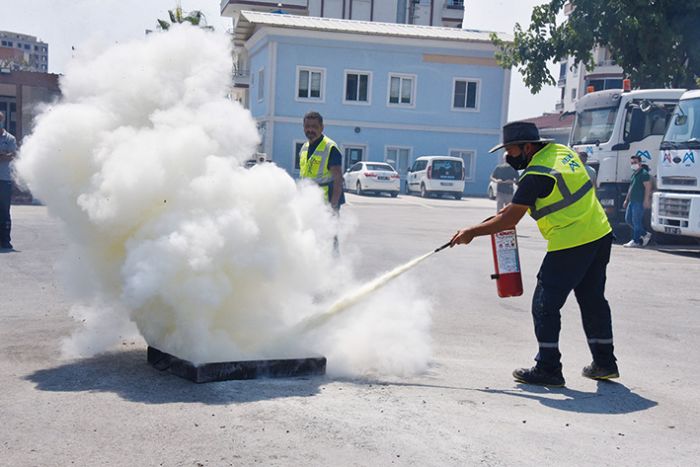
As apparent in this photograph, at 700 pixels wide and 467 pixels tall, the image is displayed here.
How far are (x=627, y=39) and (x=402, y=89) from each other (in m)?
18.3

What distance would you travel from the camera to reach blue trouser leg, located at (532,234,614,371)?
579cm

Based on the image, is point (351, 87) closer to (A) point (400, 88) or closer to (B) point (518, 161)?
(A) point (400, 88)

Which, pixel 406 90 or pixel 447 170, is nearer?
pixel 447 170

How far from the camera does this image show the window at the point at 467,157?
4381 cm

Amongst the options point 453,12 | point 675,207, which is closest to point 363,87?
point 675,207

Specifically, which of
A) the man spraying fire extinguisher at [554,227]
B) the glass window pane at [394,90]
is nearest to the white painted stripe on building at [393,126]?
the glass window pane at [394,90]

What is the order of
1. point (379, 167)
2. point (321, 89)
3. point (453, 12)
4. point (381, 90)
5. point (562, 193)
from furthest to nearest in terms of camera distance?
point (453, 12)
point (381, 90)
point (321, 89)
point (379, 167)
point (562, 193)

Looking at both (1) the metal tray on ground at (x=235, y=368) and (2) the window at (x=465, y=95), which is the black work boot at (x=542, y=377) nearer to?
(1) the metal tray on ground at (x=235, y=368)

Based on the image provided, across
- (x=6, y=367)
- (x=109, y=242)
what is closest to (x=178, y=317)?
(x=109, y=242)

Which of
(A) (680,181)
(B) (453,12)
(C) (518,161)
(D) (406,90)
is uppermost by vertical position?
(B) (453,12)

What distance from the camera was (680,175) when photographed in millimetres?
15375

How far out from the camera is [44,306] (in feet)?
26.8

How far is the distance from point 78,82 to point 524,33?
24.7 metres

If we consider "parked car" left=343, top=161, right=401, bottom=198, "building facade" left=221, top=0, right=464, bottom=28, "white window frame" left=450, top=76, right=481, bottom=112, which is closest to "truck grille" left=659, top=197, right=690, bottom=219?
"parked car" left=343, top=161, right=401, bottom=198
